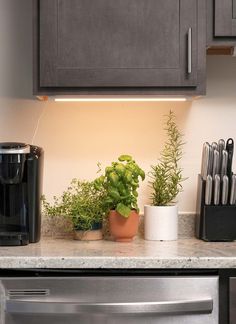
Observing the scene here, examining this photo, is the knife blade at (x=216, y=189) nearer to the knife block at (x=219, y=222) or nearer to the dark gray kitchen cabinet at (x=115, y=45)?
the knife block at (x=219, y=222)

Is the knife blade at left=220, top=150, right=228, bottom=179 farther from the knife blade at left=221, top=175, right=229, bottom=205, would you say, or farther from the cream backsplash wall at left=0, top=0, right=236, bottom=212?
the cream backsplash wall at left=0, top=0, right=236, bottom=212

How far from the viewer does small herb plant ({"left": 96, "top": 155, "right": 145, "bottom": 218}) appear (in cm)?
237

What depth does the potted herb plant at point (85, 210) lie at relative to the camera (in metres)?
2.40

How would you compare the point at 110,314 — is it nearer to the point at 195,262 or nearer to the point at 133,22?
the point at 195,262

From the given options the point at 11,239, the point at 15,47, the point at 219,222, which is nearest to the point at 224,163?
the point at 219,222

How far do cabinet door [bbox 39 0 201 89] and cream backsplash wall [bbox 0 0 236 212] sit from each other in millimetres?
382

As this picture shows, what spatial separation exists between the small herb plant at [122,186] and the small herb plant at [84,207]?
0.13ft

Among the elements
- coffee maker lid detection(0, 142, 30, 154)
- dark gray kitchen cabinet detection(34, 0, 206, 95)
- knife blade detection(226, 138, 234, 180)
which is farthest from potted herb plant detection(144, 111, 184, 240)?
coffee maker lid detection(0, 142, 30, 154)

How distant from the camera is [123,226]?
2.38m

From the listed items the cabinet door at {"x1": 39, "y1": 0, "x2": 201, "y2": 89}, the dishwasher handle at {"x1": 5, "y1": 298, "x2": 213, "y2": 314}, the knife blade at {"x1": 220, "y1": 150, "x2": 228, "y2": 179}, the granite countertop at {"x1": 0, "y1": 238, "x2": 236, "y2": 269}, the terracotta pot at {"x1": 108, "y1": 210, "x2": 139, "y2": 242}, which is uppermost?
the cabinet door at {"x1": 39, "y1": 0, "x2": 201, "y2": 89}

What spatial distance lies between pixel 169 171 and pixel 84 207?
402mm

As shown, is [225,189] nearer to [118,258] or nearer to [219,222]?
[219,222]

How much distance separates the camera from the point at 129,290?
1994mm

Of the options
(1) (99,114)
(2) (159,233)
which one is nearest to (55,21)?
(1) (99,114)
